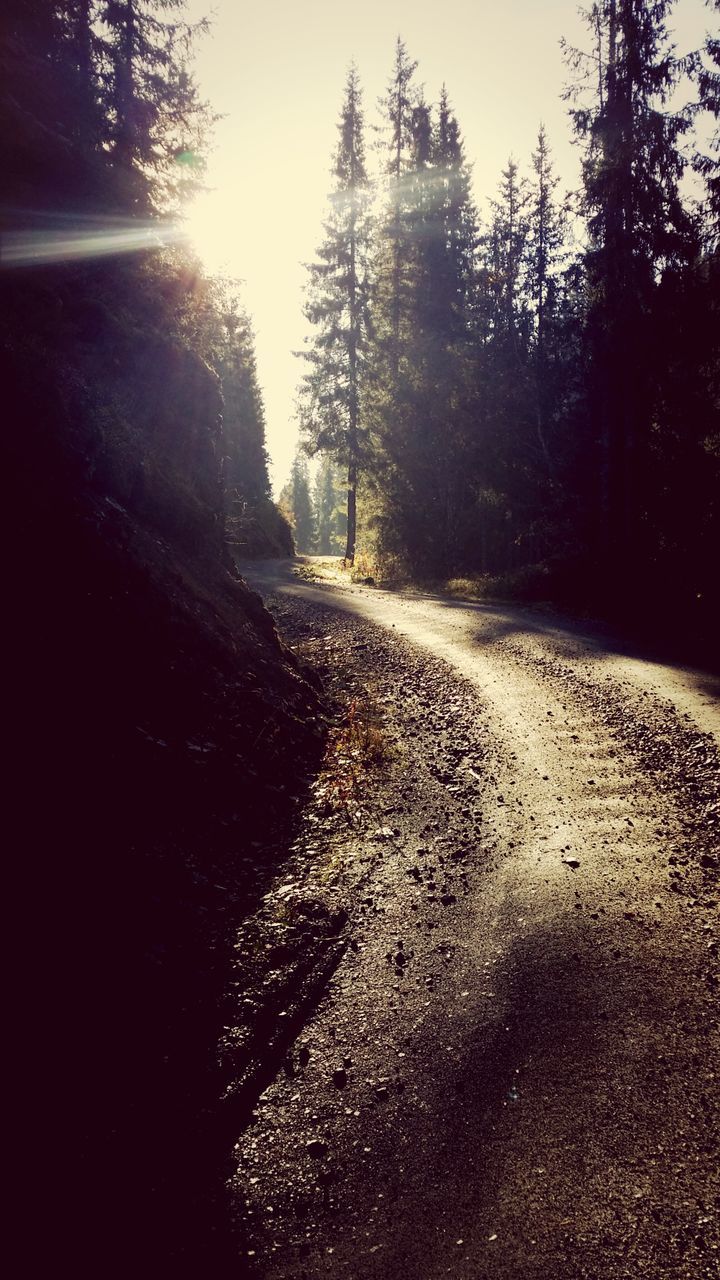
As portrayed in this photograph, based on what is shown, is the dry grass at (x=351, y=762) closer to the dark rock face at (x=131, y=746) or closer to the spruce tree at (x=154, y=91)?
the dark rock face at (x=131, y=746)

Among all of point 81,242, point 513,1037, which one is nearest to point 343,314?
point 81,242

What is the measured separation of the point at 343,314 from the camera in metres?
32.9

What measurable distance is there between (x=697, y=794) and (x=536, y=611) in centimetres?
1173

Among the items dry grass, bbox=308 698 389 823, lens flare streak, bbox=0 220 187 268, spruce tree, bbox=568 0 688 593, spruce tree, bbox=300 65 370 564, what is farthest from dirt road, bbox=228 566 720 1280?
spruce tree, bbox=300 65 370 564

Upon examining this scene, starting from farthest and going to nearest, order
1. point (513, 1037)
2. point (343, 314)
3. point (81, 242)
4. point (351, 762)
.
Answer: point (343, 314) < point (81, 242) < point (351, 762) < point (513, 1037)

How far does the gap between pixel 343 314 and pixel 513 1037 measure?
35.0 meters

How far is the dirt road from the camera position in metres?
2.78

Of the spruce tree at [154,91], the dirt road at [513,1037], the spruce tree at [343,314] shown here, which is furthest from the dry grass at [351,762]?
the spruce tree at [343,314]

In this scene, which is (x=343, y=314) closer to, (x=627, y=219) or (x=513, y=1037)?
(x=627, y=219)

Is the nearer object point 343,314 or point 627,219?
point 627,219

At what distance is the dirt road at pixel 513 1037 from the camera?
278cm

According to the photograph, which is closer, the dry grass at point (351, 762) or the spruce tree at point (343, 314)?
the dry grass at point (351, 762)

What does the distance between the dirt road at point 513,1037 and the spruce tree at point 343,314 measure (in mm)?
26220

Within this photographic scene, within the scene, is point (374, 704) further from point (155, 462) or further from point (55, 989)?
point (55, 989)
